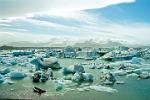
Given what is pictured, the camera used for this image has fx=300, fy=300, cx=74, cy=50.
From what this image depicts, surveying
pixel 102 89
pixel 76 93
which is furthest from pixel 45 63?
pixel 76 93

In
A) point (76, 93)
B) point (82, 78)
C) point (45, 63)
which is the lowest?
point (76, 93)

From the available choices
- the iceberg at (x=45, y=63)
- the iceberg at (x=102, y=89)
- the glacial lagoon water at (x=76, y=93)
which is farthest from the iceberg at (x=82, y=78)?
the iceberg at (x=45, y=63)

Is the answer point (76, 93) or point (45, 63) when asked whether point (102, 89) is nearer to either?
point (76, 93)

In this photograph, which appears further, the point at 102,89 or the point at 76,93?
the point at 102,89

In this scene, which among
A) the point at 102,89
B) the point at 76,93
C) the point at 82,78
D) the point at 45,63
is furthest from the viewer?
the point at 45,63

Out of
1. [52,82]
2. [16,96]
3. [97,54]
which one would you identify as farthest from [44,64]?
[97,54]

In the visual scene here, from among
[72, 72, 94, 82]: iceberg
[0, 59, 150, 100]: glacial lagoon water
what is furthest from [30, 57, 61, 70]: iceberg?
[0, 59, 150, 100]: glacial lagoon water

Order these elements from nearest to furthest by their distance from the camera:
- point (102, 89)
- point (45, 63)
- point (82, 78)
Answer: point (102, 89)
point (82, 78)
point (45, 63)

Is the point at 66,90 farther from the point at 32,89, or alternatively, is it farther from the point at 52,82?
the point at 52,82

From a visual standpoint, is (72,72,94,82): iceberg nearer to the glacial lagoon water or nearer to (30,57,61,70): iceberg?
the glacial lagoon water

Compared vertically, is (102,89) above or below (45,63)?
below

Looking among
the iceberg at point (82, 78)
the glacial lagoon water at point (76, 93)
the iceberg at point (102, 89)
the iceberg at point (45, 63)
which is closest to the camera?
the glacial lagoon water at point (76, 93)

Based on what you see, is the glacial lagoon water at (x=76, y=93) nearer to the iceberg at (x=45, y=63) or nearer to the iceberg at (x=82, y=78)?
the iceberg at (x=82, y=78)
